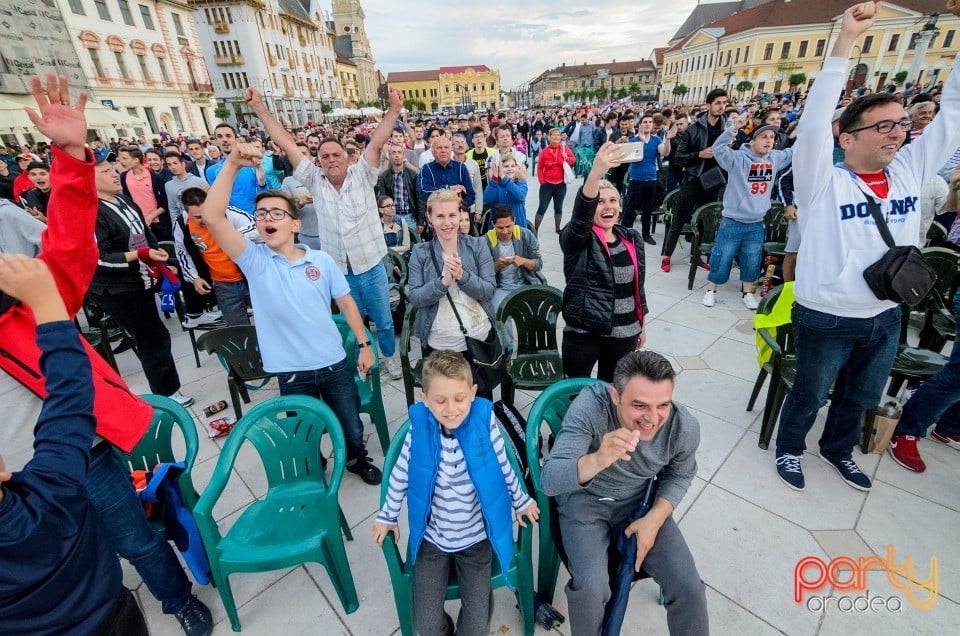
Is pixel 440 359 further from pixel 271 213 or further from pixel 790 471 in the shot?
pixel 790 471

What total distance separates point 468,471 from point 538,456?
46 centimetres

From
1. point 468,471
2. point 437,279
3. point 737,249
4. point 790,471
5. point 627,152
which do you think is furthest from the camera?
point 737,249

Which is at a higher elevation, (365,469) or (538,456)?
(538,456)

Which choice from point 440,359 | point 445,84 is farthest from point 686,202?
point 445,84

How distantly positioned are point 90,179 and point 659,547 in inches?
114

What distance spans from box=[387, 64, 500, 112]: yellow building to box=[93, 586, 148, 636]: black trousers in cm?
11094

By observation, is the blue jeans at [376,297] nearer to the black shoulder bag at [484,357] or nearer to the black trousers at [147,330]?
the black shoulder bag at [484,357]

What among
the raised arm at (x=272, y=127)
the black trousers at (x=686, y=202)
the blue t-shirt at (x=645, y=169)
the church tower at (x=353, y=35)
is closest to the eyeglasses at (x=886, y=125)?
the raised arm at (x=272, y=127)

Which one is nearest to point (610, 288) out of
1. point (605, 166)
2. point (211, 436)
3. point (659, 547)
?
point (605, 166)

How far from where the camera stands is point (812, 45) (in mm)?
51781

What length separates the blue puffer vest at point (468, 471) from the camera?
75.1 inches

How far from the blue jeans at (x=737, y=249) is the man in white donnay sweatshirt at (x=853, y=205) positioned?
2.90m

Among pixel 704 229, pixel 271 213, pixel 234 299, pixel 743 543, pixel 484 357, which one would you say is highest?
pixel 271 213

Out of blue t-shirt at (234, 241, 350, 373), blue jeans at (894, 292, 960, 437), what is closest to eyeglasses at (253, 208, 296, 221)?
blue t-shirt at (234, 241, 350, 373)
